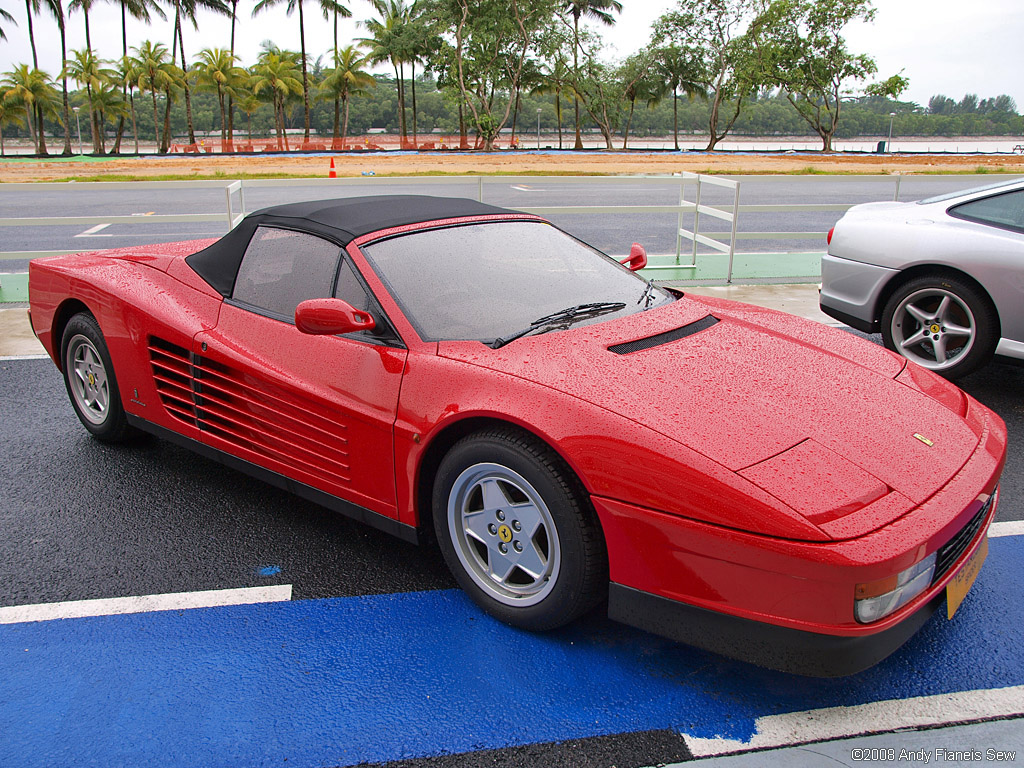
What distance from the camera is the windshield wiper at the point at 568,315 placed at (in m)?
2.79

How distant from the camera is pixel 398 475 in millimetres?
2750

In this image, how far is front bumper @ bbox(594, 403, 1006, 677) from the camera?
2.00m

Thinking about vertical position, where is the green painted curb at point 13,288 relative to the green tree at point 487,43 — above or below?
below

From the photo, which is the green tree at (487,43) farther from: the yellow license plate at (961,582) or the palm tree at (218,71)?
the yellow license plate at (961,582)

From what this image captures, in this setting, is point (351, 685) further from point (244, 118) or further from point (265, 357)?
point (244, 118)

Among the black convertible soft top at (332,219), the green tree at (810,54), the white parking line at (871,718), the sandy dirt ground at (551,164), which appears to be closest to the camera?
the white parking line at (871,718)

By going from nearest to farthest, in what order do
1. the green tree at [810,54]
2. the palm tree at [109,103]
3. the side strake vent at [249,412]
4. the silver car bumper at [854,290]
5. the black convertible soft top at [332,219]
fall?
the side strake vent at [249,412] → the black convertible soft top at [332,219] → the silver car bumper at [854,290] → the green tree at [810,54] → the palm tree at [109,103]

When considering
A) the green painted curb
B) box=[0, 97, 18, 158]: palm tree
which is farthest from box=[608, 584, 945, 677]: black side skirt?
box=[0, 97, 18, 158]: palm tree

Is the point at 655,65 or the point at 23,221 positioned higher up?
the point at 655,65

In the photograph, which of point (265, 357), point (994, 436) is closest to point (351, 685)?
point (265, 357)

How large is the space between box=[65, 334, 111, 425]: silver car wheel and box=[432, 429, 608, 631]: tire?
230cm

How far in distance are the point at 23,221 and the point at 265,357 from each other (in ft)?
18.8

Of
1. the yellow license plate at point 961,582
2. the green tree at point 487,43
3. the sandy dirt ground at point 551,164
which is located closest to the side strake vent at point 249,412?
the yellow license plate at point 961,582

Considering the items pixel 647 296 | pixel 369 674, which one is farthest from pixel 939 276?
pixel 369 674
